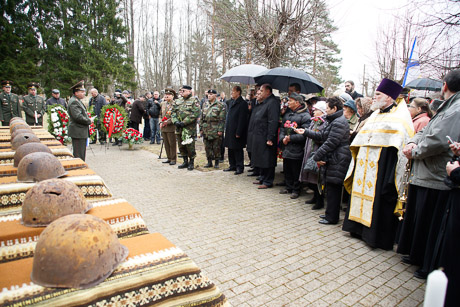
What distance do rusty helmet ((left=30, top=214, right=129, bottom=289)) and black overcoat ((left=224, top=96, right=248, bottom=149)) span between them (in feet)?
21.5

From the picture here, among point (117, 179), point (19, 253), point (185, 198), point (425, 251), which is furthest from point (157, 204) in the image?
point (425, 251)

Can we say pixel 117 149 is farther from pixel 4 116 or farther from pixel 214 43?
pixel 214 43

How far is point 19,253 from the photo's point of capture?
7.36 ft

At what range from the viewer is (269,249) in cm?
404

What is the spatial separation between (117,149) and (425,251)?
11794 mm

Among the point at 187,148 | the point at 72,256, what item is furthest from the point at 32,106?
the point at 72,256

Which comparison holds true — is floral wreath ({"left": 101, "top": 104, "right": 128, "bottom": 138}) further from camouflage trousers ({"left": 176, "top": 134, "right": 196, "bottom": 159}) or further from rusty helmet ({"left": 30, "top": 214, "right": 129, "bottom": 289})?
rusty helmet ({"left": 30, "top": 214, "right": 129, "bottom": 289})

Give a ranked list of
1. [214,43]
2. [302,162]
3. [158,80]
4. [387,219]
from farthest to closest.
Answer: [158,80]
[214,43]
[302,162]
[387,219]

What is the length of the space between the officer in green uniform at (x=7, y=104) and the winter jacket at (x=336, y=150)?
479 inches

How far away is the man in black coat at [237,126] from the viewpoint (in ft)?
27.0

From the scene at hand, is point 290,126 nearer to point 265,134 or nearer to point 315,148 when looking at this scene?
point 315,148

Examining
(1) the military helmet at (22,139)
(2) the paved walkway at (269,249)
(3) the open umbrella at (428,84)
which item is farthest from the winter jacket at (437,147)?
(1) the military helmet at (22,139)

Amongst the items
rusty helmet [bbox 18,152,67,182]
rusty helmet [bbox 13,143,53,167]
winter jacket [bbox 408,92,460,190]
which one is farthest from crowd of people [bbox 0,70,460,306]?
rusty helmet [bbox 18,152,67,182]

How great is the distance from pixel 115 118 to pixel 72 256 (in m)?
10.8
